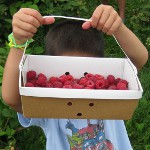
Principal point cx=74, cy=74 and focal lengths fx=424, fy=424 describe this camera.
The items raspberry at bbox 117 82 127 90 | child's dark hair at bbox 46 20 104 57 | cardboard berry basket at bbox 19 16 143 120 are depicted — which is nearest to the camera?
cardboard berry basket at bbox 19 16 143 120

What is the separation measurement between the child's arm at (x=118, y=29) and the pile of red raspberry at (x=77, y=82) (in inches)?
5.1

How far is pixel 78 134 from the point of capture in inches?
59.7

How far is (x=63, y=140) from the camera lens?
1.57 meters

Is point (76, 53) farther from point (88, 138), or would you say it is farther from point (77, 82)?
point (88, 138)

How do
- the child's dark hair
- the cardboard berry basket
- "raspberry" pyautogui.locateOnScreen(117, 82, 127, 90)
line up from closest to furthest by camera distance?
the cardboard berry basket, "raspberry" pyautogui.locateOnScreen(117, 82, 127, 90), the child's dark hair

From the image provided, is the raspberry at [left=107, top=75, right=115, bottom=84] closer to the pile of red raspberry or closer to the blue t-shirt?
the pile of red raspberry

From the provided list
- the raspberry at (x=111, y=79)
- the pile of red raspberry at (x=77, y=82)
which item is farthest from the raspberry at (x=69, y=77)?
the raspberry at (x=111, y=79)

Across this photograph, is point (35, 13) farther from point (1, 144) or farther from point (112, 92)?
point (1, 144)

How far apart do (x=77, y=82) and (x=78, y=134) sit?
0.68 ft

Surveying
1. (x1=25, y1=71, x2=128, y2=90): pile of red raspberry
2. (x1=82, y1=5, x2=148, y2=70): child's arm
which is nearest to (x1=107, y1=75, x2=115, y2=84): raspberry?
(x1=25, y1=71, x2=128, y2=90): pile of red raspberry

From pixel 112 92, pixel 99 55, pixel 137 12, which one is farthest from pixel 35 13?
pixel 137 12

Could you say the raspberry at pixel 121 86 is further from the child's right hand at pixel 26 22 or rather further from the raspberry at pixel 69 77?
the child's right hand at pixel 26 22

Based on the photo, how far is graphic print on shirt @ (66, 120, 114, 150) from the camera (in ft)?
4.96

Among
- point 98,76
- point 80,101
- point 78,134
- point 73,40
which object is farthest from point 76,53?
point 80,101
